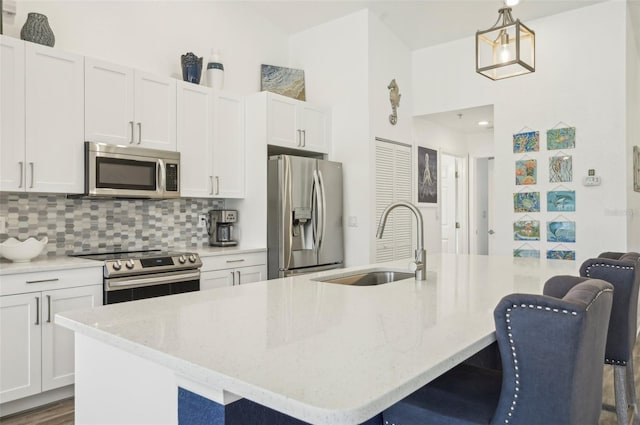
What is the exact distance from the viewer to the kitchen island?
0.86 meters

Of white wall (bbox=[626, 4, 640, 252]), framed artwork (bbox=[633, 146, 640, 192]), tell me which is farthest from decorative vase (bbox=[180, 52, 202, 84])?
framed artwork (bbox=[633, 146, 640, 192])

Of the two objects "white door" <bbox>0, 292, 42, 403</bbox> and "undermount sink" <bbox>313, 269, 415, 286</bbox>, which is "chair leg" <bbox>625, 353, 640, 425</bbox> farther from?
"white door" <bbox>0, 292, 42, 403</bbox>

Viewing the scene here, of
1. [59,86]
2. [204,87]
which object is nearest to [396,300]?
[59,86]

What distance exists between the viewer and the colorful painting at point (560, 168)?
456cm

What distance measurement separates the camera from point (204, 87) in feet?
13.0

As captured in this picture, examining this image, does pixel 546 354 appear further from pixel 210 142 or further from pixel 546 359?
pixel 210 142

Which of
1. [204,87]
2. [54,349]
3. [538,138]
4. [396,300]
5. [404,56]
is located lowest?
[54,349]

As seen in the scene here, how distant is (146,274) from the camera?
3.19 m

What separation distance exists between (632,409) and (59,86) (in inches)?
156

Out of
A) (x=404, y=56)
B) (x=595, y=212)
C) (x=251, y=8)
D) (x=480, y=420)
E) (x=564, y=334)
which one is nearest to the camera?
(x=564, y=334)

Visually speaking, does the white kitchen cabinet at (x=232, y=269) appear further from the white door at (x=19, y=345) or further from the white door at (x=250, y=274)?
the white door at (x=19, y=345)

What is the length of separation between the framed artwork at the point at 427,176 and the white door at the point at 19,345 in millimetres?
4292

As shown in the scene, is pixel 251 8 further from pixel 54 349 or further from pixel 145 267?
pixel 54 349

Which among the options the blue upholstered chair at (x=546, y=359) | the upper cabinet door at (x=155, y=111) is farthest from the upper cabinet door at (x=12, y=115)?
the blue upholstered chair at (x=546, y=359)
